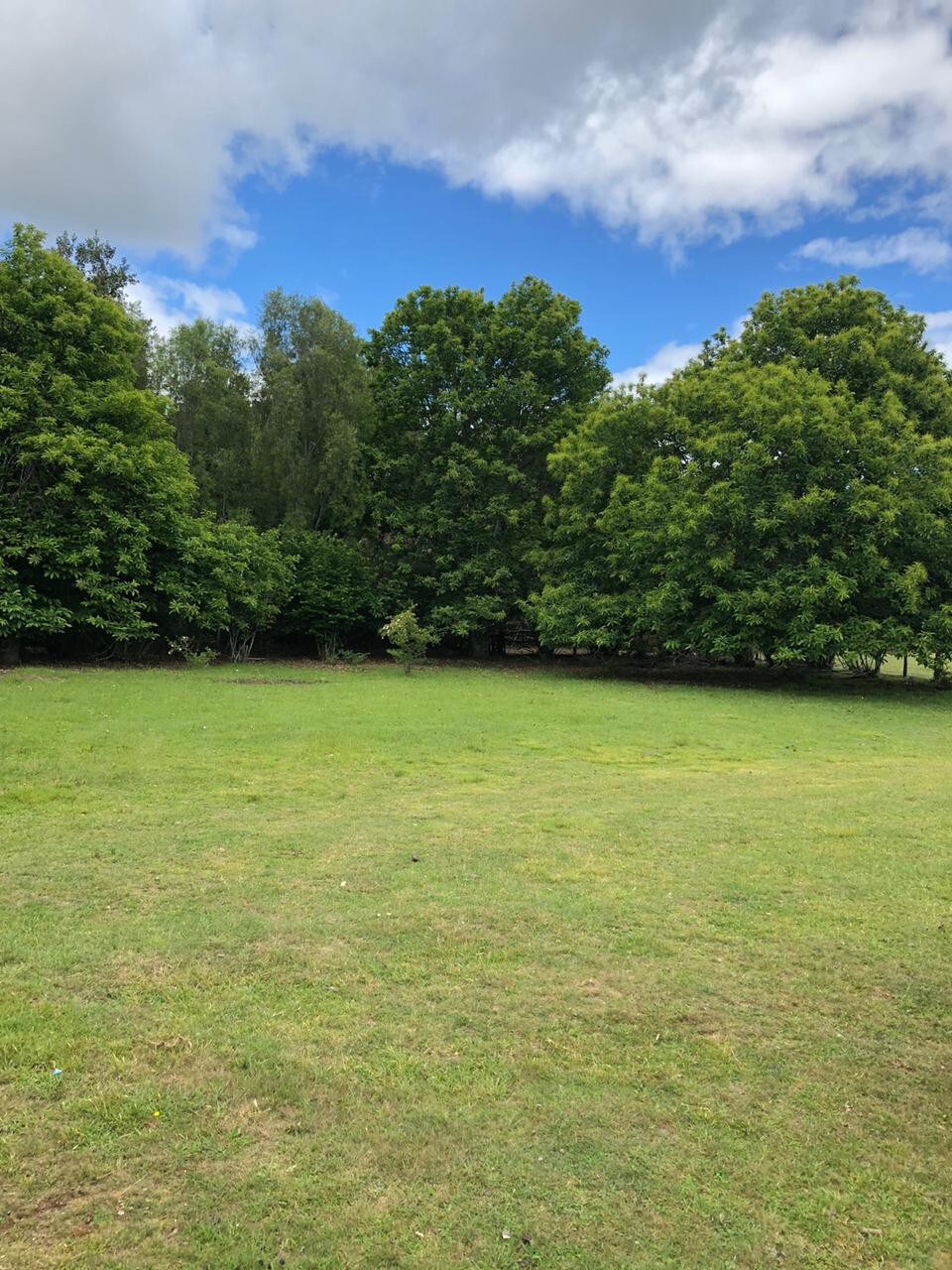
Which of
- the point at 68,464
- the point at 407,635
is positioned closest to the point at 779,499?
the point at 407,635

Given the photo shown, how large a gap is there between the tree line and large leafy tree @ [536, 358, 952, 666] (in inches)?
3.4

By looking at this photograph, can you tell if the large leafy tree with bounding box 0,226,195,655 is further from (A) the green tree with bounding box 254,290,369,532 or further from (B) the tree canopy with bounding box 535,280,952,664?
(B) the tree canopy with bounding box 535,280,952,664

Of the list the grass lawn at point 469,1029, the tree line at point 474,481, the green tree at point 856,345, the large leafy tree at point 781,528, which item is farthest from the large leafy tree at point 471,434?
the grass lawn at point 469,1029

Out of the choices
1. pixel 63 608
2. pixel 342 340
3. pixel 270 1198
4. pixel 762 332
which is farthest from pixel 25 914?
pixel 342 340

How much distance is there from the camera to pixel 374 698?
1683cm

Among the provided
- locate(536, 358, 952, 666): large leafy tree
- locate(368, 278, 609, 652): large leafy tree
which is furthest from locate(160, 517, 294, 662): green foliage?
locate(536, 358, 952, 666): large leafy tree

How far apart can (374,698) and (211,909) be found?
1193 cm

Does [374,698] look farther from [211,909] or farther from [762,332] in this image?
[762,332]

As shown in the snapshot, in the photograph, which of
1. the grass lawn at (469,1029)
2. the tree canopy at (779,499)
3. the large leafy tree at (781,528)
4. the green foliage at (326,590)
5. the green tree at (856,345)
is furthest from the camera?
the green foliage at (326,590)

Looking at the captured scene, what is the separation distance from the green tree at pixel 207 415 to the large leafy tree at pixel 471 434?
645 centimetres

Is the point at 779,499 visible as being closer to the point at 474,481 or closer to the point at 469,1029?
the point at 474,481

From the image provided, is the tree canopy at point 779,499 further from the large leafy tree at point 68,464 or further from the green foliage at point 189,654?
the large leafy tree at point 68,464

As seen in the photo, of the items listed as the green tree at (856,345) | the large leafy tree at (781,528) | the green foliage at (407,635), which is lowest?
the green foliage at (407,635)

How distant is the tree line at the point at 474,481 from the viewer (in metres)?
20.1
